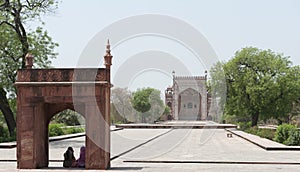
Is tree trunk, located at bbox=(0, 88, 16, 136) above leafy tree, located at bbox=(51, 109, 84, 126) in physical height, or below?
above

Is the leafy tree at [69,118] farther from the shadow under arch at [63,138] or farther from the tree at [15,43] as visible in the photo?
the tree at [15,43]

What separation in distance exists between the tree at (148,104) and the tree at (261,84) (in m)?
32.1

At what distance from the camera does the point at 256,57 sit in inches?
1677

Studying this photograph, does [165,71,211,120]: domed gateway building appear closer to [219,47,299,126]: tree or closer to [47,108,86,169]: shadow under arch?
[47,108,86,169]: shadow under arch

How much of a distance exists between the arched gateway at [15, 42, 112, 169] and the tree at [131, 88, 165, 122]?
6021 centimetres

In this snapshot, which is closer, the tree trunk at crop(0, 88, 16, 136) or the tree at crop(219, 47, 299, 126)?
the tree trunk at crop(0, 88, 16, 136)

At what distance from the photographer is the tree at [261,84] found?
135ft

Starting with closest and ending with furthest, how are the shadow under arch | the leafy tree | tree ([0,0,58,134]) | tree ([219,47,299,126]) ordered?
the shadow under arch
tree ([0,0,58,134])
tree ([219,47,299,126])
the leafy tree

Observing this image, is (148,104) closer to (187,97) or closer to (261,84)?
(187,97)

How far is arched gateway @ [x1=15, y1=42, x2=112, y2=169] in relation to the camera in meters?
13.9

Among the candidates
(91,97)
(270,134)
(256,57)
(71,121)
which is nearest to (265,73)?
(256,57)

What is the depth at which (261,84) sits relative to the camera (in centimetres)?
4128

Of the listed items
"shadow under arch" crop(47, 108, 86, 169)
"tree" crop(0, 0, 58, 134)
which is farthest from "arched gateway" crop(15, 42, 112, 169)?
"tree" crop(0, 0, 58, 134)

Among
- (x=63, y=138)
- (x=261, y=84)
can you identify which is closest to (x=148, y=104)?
(x=261, y=84)
